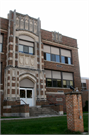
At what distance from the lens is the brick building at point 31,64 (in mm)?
18688

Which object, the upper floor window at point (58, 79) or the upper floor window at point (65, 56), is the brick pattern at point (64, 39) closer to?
the upper floor window at point (65, 56)

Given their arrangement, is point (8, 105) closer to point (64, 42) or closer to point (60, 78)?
point (60, 78)

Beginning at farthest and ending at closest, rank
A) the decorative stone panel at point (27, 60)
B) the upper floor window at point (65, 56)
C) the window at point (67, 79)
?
the upper floor window at point (65, 56) → the window at point (67, 79) → the decorative stone panel at point (27, 60)

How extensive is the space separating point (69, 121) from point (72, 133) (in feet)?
1.95

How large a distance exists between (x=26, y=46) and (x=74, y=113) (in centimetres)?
1564

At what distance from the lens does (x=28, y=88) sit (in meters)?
20.4

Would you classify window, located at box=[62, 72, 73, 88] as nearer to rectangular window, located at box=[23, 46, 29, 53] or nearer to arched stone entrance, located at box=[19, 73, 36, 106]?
arched stone entrance, located at box=[19, 73, 36, 106]

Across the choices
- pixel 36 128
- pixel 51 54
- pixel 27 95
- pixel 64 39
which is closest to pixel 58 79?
pixel 51 54

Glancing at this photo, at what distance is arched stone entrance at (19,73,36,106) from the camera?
64.6 feet

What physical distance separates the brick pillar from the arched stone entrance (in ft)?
41.2

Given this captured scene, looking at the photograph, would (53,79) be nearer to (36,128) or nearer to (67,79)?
(67,79)

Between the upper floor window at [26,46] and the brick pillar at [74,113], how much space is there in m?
14.5

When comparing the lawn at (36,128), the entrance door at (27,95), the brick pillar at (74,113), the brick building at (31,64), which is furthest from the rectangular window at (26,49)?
the brick pillar at (74,113)

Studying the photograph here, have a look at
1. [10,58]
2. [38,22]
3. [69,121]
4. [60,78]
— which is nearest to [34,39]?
[38,22]
